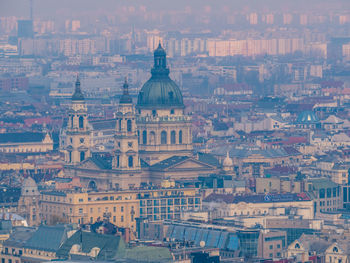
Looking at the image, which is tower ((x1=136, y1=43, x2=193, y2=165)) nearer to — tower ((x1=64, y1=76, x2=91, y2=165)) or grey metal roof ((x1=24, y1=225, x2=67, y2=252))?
tower ((x1=64, y1=76, x2=91, y2=165))

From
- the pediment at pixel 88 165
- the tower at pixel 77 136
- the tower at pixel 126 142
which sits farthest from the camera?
the tower at pixel 77 136

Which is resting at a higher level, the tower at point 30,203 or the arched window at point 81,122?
the arched window at point 81,122

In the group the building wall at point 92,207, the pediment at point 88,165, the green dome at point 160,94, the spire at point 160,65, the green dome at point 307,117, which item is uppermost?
the spire at point 160,65

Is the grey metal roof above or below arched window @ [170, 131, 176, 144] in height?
below

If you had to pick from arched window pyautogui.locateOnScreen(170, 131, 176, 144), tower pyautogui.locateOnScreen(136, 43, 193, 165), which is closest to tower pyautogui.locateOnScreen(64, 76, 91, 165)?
tower pyautogui.locateOnScreen(136, 43, 193, 165)

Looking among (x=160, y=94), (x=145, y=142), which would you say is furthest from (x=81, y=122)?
(x=160, y=94)

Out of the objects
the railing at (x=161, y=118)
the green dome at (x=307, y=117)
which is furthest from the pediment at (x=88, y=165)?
the green dome at (x=307, y=117)

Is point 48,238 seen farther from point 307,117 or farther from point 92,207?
point 307,117

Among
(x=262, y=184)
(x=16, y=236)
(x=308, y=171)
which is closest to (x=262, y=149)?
(x=308, y=171)

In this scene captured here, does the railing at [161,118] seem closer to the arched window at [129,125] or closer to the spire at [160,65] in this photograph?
the spire at [160,65]
